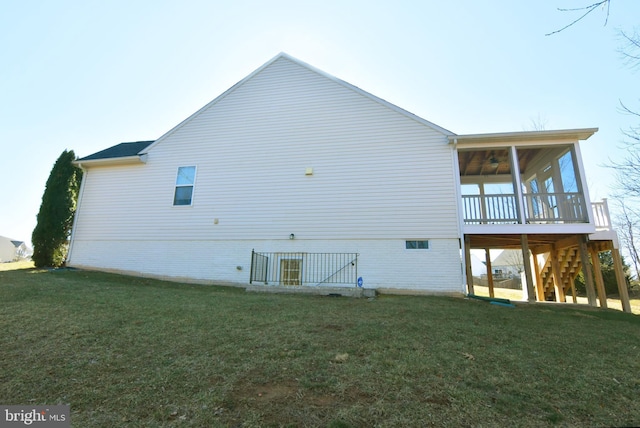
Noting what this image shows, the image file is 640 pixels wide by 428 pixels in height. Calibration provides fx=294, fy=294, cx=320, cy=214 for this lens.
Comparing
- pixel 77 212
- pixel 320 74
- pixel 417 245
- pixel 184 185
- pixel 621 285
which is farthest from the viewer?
pixel 77 212

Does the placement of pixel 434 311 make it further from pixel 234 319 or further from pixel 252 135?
pixel 252 135

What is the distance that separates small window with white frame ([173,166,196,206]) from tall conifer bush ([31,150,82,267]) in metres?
4.48

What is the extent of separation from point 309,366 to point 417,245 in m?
6.82

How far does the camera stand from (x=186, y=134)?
1188 cm

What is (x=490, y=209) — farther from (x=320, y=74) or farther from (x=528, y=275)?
(x=320, y=74)

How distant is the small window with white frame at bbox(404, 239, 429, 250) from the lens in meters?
9.14

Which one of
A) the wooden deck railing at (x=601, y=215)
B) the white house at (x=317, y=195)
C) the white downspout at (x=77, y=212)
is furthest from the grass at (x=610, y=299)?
the white downspout at (x=77, y=212)

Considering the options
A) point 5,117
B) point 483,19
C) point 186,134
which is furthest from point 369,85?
point 5,117

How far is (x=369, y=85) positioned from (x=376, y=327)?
10.4 metres

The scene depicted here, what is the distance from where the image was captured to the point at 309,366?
3.19m

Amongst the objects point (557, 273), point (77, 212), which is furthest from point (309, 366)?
point (77, 212)

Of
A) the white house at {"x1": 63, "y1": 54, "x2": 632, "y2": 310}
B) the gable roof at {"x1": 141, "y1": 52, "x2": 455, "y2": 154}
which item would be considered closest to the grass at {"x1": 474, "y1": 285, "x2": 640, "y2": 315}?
the white house at {"x1": 63, "y1": 54, "x2": 632, "y2": 310}

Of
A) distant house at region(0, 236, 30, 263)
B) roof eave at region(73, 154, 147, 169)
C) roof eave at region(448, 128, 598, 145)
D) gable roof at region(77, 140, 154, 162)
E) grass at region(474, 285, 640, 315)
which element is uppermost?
gable roof at region(77, 140, 154, 162)

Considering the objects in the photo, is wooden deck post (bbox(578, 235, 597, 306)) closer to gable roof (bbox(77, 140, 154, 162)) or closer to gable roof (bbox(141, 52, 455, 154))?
gable roof (bbox(141, 52, 455, 154))
